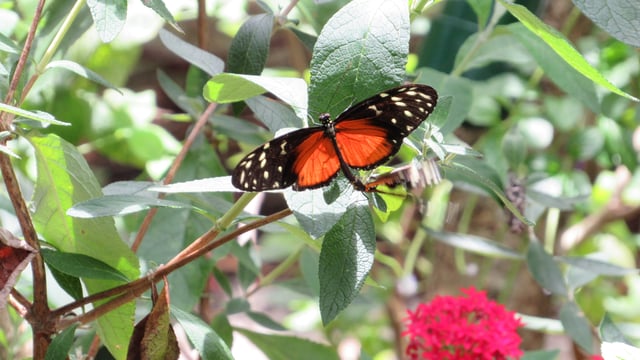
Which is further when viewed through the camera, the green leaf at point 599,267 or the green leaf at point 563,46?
the green leaf at point 599,267

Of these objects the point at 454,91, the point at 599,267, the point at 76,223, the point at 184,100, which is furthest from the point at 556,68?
the point at 76,223

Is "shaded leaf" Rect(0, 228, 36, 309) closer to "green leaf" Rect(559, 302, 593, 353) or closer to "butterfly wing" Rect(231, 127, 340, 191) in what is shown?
"butterfly wing" Rect(231, 127, 340, 191)

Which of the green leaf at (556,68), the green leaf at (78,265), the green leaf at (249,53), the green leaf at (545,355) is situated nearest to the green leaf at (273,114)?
the green leaf at (249,53)

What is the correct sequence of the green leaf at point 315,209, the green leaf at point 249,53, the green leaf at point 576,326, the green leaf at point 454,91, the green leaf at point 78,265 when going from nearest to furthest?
the green leaf at point 315,209 < the green leaf at point 78,265 < the green leaf at point 249,53 < the green leaf at point 454,91 < the green leaf at point 576,326

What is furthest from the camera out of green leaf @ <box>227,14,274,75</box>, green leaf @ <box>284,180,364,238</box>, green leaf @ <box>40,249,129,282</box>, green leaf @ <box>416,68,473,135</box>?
green leaf @ <box>416,68,473,135</box>

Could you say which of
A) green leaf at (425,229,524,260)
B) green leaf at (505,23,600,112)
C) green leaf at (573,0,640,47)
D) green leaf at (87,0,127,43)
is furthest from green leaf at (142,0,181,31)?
green leaf at (425,229,524,260)

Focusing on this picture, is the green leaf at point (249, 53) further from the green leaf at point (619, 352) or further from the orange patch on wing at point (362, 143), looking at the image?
the green leaf at point (619, 352)
